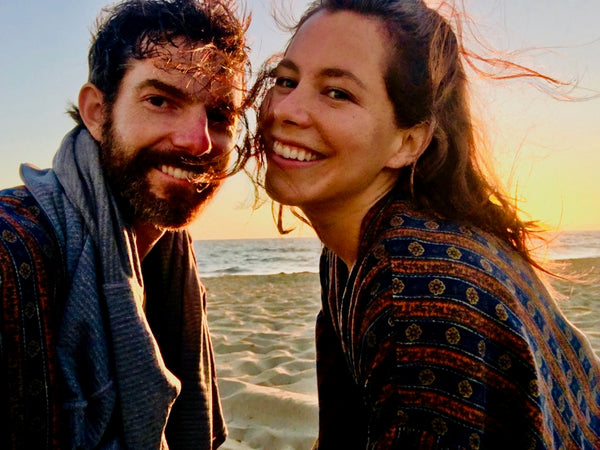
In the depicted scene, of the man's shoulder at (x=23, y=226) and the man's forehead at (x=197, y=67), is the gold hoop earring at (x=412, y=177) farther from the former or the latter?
the man's shoulder at (x=23, y=226)

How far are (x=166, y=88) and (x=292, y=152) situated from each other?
2.33ft

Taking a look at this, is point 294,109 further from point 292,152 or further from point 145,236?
point 145,236

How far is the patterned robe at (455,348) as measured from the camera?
1.40 meters

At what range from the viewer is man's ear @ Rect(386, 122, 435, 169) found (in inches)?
81.3

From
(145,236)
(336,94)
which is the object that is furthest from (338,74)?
(145,236)

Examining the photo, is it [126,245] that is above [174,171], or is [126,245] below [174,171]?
below

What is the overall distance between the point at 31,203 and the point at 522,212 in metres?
1.88

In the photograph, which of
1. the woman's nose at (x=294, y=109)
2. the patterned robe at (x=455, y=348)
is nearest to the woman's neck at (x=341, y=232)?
the patterned robe at (x=455, y=348)

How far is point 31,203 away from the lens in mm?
1914

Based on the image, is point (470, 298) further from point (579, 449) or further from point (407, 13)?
point (407, 13)

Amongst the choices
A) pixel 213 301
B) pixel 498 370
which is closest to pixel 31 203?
pixel 498 370

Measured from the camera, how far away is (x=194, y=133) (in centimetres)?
233

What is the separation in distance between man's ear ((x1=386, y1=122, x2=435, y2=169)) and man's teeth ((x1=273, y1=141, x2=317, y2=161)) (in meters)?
0.32

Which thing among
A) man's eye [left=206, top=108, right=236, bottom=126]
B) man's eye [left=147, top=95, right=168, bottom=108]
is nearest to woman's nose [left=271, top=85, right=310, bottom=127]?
man's eye [left=206, top=108, right=236, bottom=126]
